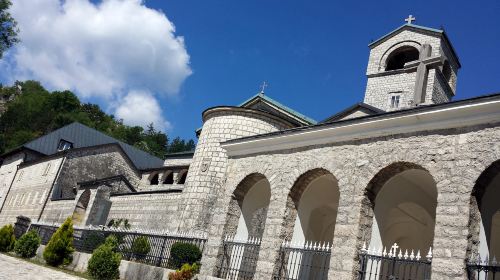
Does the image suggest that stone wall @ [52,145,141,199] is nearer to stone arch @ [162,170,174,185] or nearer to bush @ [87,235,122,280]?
stone arch @ [162,170,174,185]

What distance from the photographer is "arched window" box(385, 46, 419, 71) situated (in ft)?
81.1

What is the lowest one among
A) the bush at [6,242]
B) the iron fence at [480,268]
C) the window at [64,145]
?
the bush at [6,242]

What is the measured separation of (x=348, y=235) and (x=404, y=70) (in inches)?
704

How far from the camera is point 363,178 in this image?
7887mm

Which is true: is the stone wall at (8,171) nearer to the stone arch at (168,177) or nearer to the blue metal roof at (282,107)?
the stone arch at (168,177)

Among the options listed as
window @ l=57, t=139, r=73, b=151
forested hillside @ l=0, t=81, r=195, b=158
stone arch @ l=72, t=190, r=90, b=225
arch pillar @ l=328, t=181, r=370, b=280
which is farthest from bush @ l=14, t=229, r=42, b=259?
forested hillside @ l=0, t=81, r=195, b=158

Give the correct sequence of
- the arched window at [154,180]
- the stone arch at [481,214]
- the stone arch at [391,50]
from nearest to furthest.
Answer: the stone arch at [481,214]
the stone arch at [391,50]
the arched window at [154,180]

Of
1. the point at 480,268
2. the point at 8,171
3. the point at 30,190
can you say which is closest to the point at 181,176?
the point at 30,190

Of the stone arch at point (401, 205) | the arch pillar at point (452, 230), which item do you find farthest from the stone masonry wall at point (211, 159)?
the arch pillar at point (452, 230)

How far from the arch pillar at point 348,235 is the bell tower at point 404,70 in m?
16.0

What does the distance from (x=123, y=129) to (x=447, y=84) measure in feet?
162

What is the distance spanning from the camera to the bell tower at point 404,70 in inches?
901

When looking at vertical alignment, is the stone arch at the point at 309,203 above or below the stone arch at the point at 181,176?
below

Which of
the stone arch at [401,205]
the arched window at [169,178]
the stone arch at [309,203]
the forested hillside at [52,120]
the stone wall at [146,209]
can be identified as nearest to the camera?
the stone arch at [401,205]
